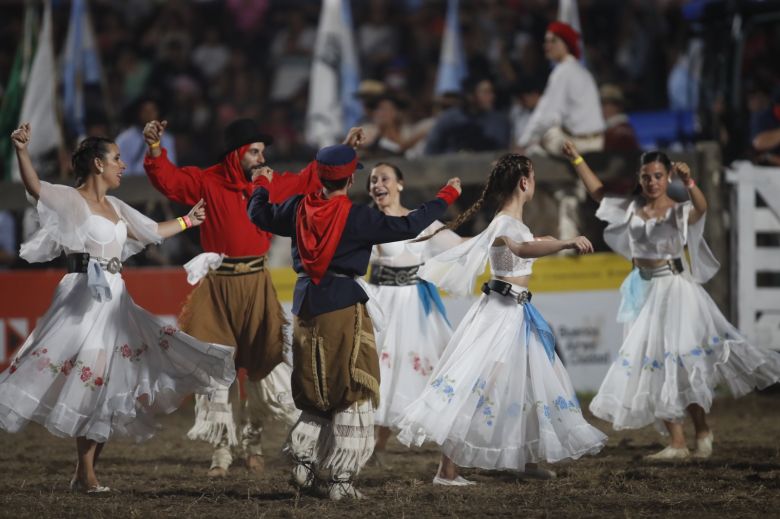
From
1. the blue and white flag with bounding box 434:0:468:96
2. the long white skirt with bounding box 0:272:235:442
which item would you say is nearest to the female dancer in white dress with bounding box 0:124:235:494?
the long white skirt with bounding box 0:272:235:442

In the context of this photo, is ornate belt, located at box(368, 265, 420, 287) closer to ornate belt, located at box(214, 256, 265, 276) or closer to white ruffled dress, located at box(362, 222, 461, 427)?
white ruffled dress, located at box(362, 222, 461, 427)

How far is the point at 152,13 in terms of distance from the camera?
56.1ft

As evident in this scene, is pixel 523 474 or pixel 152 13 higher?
pixel 152 13

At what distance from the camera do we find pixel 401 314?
26.1 ft

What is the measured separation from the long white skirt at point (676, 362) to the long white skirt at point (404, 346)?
3.77 ft

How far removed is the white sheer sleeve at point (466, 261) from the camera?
684cm

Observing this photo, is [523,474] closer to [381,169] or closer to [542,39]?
[381,169]

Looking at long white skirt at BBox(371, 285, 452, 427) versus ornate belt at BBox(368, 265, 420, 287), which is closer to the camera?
long white skirt at BBox(371, 285, 452, 427)

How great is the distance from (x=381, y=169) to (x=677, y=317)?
2230 mm

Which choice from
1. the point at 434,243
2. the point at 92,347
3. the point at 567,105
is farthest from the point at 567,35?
the point at 92,347

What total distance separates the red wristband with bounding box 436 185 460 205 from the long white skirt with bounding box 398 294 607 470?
83 centimetres

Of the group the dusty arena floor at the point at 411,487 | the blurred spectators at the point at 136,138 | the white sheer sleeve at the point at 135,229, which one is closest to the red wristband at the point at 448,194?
the dusty arena floor at the point at 411,487

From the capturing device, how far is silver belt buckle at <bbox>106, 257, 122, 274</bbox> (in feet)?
22.2

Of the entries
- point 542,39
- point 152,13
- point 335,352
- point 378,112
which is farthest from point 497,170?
point 152,13
